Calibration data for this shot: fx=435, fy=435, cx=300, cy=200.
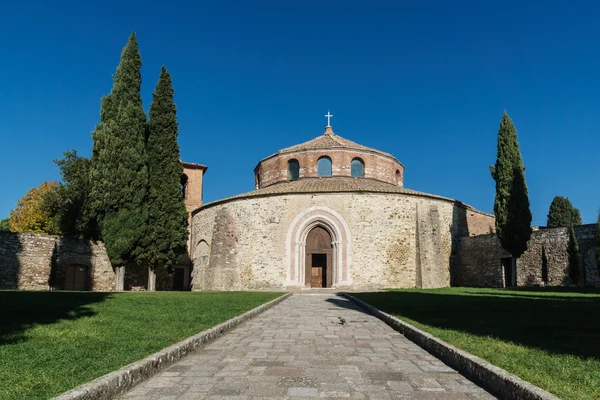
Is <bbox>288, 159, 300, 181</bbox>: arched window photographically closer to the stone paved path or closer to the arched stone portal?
the arched stone portal

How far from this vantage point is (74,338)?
239 inches

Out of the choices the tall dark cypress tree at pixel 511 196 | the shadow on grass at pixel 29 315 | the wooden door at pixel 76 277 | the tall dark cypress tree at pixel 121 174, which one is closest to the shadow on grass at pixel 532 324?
the shadow on grass at pixel 29 315

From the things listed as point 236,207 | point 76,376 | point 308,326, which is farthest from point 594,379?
point 236,207

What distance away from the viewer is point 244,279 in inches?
1019

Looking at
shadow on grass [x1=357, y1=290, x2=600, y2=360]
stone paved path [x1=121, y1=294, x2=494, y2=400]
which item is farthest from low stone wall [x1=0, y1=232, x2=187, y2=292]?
shadow on grass [x1=357, y1=290, x2=600, y2=360]

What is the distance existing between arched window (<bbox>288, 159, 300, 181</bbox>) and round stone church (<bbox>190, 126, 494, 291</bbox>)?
12.3 ft

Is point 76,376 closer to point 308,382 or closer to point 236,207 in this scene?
point 308,382

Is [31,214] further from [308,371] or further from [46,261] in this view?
[308,371]

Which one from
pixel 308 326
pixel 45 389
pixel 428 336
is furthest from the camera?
pixel 308 326

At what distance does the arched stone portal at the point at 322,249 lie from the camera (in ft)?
82.0

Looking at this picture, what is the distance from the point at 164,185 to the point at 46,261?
274 inches

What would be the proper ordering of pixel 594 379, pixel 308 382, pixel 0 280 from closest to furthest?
pixel 594 379, pixel 308 382, pixel 0 280

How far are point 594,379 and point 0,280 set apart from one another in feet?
75.8

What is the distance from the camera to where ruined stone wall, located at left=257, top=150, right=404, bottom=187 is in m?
31.0
